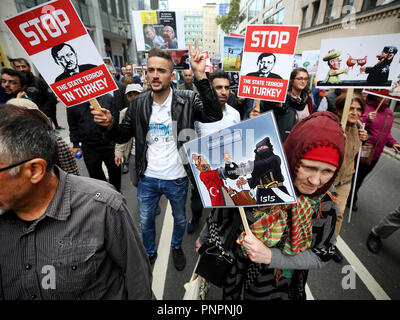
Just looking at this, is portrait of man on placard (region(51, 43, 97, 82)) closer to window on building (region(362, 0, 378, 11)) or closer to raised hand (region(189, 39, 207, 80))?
raised hand (region(189, 39, 207, 80))

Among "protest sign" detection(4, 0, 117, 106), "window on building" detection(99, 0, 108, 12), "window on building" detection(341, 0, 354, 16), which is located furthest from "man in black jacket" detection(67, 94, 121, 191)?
"window on building" detection(99, 0, 108, 12)

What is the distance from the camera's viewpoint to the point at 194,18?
9619cm

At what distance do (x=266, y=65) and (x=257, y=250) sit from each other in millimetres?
2288

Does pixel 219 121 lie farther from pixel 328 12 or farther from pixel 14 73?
pixel 328 12

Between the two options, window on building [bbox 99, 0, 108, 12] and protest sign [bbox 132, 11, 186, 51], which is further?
window on building [bbox 99, 0, 108, 12]

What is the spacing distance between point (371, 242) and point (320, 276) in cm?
102

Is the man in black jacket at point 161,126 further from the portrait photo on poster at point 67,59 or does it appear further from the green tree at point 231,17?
the green tree at point 231,17

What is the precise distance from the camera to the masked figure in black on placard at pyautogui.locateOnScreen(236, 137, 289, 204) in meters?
1.08

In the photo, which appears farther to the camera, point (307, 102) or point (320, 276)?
point (307, 102)

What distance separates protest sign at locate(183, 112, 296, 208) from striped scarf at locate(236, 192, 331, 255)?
0.52ft

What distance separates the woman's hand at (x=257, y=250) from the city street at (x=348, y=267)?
50.3 inches

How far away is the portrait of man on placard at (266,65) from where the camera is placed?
263cm

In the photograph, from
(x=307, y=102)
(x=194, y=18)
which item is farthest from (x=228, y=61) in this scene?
(x=194, y=18)
